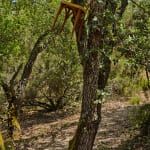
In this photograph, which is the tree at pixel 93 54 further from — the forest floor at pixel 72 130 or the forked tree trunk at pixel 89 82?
the forest floor at pixel 72 130

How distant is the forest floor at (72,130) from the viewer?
543 inches

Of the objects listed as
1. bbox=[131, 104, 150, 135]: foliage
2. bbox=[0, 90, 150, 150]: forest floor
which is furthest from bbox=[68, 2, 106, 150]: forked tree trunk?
bbox=[131, 104, 150, 135]: foliage

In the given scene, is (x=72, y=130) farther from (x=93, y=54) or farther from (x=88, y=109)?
(x=93, y=54)

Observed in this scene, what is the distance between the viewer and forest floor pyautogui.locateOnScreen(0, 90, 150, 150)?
13781 mm

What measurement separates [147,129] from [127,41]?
265 inches

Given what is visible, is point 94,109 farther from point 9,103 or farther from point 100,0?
point 9,103

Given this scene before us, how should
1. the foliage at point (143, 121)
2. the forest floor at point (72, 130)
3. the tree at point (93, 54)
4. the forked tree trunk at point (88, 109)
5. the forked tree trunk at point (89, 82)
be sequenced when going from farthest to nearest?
the forest floor at point (72, 130)
the foliage at point (143, 121)
the forked tree trunk at point (88, 109)
the forked tree trunk at point (89, 82)
the tree at point (93, 54)

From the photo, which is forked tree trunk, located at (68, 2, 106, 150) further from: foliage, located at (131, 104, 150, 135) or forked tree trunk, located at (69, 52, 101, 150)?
foliage, located at (131, 104, 150, 135)

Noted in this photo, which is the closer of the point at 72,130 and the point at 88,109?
the point at 88,109

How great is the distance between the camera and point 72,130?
16641mm

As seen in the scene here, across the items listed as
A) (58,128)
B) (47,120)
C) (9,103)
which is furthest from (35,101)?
(9,103)

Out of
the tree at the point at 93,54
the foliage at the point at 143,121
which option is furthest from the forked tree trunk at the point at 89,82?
the foliage at the point at 143,121

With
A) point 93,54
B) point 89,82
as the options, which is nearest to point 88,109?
point 89,82

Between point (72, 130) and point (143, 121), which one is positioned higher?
point (143, 121)
